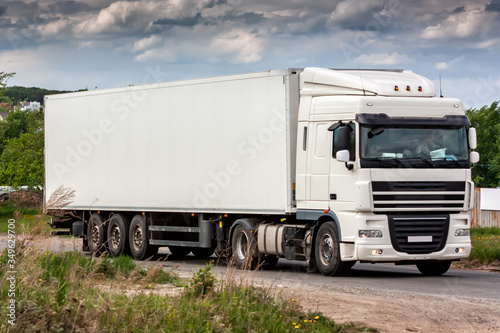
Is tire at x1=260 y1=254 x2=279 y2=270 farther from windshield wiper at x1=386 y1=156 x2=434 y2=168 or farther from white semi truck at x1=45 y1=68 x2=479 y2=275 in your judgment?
windshield wiper at x1=386 y1=156 x2=434 y2=168

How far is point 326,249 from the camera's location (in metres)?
18.0

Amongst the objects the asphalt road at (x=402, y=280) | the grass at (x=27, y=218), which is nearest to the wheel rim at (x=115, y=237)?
the asphalt road at (x=402, y=280)

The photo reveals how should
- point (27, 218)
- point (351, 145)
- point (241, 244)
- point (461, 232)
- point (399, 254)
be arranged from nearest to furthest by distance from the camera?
point (27, 218) → point (399, 254) → point (351, 145) → point (461, 232) → point (241, 244)

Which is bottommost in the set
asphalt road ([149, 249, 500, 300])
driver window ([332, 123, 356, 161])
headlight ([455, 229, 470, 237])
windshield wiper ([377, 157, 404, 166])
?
asphalt road ([149, 249, 500, 300])

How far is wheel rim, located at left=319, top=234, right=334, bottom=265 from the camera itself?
58.0 feet

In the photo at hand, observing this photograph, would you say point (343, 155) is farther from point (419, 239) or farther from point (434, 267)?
point (434, 267)

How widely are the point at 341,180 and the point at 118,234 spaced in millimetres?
8935

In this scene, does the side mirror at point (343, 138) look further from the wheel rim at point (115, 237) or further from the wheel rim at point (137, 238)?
the wheel rim at point (115, 237)

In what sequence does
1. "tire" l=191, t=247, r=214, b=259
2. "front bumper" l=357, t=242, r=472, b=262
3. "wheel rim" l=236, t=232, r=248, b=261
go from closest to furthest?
"front bumper" l=357, t=242, r=472, b=262 < "wheel rim" l=236, t=232, r=248, b=261 < "tire" l=191, t=247, r=214, b=259

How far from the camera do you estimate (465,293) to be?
1470cm

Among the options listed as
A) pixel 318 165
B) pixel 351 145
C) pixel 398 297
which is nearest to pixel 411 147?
pixel 351 145

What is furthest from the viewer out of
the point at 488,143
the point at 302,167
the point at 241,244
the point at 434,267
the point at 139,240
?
the point at 488,143

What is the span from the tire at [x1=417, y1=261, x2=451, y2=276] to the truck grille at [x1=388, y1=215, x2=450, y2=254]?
123cm

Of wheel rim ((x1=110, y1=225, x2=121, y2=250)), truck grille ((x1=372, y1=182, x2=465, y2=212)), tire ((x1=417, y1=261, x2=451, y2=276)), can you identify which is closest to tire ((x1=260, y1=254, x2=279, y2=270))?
tire ((x1=417, y1=261, x2=451, y2=276))
